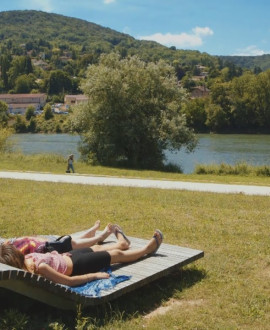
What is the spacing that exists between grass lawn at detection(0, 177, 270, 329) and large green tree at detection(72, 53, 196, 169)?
15.8m

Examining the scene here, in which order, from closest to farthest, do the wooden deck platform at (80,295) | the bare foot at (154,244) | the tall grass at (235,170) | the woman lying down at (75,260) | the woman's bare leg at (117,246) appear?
1. the wooden deck platform at (80,295)
2. the woman lying down at (75,260)
3. the woman's bare leg at (117,246)
4. the bare foot at (154,244)
5. the tall grass at (235,170)

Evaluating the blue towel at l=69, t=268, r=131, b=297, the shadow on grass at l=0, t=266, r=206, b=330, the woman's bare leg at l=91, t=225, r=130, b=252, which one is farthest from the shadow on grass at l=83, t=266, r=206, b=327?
the woman's bare leg at l=91, t=225, r=130, b=252

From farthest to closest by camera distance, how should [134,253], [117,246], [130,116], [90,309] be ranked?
1. [130,116]
2. [117,246]
3. [134,253]
4. [90,309]

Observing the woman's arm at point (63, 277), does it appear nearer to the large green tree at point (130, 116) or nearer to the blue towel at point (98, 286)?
the blue towel at point (98, 286)

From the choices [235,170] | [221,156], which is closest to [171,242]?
[235,170]

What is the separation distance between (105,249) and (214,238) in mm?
2602

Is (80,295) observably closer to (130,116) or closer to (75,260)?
(75,260)

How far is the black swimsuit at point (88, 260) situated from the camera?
4.78m

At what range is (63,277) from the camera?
449cm

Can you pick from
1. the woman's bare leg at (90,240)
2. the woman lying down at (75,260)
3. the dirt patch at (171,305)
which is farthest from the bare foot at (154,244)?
the dirt patch at (171,305)

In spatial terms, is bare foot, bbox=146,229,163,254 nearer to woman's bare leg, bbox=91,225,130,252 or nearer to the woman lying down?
→ the woman lying down

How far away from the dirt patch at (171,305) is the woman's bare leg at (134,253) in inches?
27.0

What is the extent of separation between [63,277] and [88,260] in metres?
0.45

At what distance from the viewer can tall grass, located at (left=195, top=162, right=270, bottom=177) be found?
22781 millimetres
